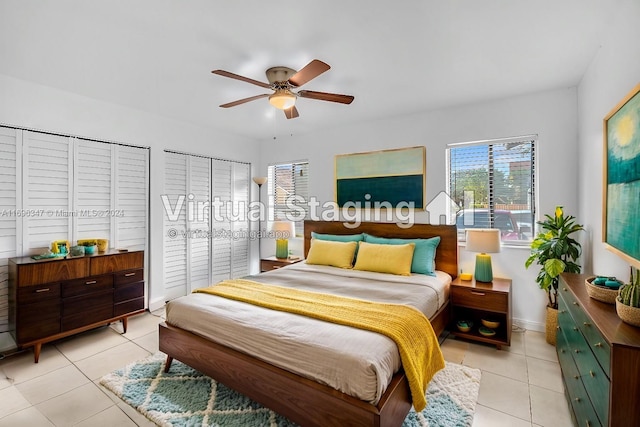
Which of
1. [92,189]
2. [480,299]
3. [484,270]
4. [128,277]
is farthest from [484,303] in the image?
[92,189]

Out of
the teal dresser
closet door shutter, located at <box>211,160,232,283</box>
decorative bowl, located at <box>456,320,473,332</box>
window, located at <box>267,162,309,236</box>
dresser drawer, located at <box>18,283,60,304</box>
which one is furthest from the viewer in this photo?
window, located at <box>267,162,309,236</box>

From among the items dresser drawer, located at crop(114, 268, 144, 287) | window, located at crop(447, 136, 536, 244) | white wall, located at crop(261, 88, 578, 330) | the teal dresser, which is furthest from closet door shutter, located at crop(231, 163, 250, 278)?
the teal dresser

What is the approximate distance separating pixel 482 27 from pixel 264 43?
1528 millimetres

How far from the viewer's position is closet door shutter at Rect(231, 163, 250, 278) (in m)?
5.07

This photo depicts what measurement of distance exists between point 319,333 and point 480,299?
1.99 metres

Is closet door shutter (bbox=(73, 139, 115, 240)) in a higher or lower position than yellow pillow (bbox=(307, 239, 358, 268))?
higher

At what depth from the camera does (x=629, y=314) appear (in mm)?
1373

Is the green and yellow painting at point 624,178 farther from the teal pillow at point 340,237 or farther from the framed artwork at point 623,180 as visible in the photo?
the teal pillow at point 340,237

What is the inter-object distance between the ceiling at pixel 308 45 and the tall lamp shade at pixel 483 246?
1.48 metres

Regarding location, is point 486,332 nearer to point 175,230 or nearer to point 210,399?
point 210,399

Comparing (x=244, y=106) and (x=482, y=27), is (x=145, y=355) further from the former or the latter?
(x=482, y=27)

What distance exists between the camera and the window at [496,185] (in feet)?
11.0

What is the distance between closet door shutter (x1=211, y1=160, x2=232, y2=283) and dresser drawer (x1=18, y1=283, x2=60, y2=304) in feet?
6.75

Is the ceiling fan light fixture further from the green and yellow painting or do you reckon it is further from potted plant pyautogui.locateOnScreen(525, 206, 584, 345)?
potted plant pyautogui.locateOnScreen(525, 206, 584, 345)
